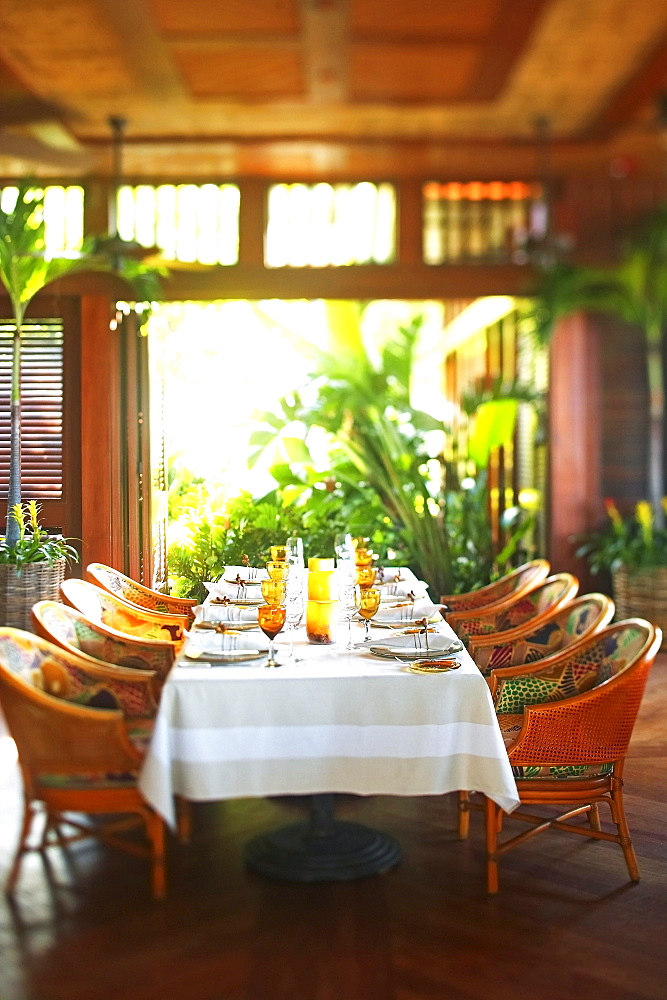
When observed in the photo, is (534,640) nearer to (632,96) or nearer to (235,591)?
(235,591)

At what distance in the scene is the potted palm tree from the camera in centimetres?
535

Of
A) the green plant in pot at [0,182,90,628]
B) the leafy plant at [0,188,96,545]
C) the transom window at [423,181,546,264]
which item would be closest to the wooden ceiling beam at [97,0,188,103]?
the leafy plant at [0,188,96,545]

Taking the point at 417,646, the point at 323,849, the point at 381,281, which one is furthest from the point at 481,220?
the point at 323,849

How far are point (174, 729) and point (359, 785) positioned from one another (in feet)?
1.26

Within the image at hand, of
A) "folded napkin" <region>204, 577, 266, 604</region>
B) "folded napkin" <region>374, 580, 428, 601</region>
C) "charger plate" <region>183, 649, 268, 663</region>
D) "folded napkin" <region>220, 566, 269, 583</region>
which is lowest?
"charger plate" <region>183, 649, 268, 663</region>

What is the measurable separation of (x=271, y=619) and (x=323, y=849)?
0.48 m

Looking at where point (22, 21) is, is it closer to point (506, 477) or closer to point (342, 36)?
point (342, 36)

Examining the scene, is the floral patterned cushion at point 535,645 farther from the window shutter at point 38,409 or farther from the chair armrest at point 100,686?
the window shutter at point 38,409

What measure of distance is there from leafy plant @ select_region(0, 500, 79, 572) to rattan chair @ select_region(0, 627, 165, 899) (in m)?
0.16

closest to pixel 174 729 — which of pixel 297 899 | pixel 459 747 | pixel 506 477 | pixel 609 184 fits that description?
pixel 297 899

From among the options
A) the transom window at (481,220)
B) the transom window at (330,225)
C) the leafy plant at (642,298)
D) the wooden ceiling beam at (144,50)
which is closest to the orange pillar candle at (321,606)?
the wooden ceiling beam at (144,50)

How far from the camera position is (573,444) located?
595 centimetres

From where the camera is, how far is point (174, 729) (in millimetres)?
2195

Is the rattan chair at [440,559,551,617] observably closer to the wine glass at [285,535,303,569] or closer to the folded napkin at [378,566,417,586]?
the folded napkin at [378,566,417,586]
